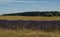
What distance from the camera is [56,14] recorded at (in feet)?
263

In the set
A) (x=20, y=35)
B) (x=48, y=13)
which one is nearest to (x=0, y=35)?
(x=20, y=35)

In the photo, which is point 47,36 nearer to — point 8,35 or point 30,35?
point 30,35

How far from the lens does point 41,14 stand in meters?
83.1

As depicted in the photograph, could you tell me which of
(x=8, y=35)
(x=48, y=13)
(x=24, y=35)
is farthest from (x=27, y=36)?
(x=48, y=13)

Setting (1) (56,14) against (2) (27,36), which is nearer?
(2) (27,36)

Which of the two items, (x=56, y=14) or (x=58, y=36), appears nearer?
(x=58, y=36)

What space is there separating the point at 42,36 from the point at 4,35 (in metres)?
2.15

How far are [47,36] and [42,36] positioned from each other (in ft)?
1.17

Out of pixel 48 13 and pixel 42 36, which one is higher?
pixel 42 36

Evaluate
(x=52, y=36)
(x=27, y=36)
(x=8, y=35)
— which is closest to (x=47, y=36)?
(x=52, y=36)

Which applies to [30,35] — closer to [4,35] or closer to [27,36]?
[27,36]

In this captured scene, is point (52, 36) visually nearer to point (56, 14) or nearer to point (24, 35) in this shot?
point (24, 35)

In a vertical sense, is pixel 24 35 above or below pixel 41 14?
above

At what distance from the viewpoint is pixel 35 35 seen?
43.0 feet
